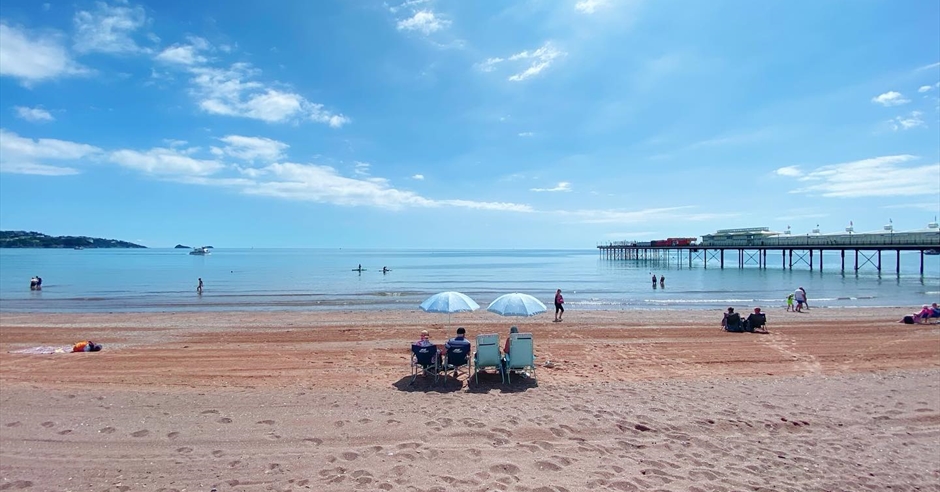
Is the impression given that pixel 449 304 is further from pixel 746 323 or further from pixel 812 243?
pixel 812 243

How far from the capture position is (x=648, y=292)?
33.6 metres

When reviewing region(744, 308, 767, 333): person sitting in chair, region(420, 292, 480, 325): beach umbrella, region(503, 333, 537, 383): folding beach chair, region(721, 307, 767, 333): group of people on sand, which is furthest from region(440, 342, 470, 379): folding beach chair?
region(744, 308, 767, 333): person sitting in chair

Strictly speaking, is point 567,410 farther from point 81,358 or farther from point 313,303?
point 313,303

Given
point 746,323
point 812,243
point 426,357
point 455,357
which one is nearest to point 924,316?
point 746,323

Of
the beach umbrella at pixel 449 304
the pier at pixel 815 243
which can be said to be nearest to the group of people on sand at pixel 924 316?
the beach umbrella at pixel 449 304

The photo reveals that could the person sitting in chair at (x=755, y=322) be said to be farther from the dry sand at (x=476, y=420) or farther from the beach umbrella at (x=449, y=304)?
the beach umbrella at (x=449, y=304)

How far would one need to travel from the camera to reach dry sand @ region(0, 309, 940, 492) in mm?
4836

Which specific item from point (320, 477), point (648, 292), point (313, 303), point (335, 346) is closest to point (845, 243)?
point (648, 292)

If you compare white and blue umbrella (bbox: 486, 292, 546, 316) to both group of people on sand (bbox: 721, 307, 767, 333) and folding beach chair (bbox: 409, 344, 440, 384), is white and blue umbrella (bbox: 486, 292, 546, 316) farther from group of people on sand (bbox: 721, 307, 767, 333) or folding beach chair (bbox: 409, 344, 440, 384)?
group of people on sand (bbox: 721, 307, 767, 333)

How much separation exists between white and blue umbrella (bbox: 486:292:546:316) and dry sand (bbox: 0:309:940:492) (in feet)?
4.18

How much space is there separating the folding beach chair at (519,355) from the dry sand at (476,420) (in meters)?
0.33

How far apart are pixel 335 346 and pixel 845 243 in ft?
217

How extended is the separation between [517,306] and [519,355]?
1.28 metres

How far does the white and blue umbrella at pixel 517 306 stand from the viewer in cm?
941
